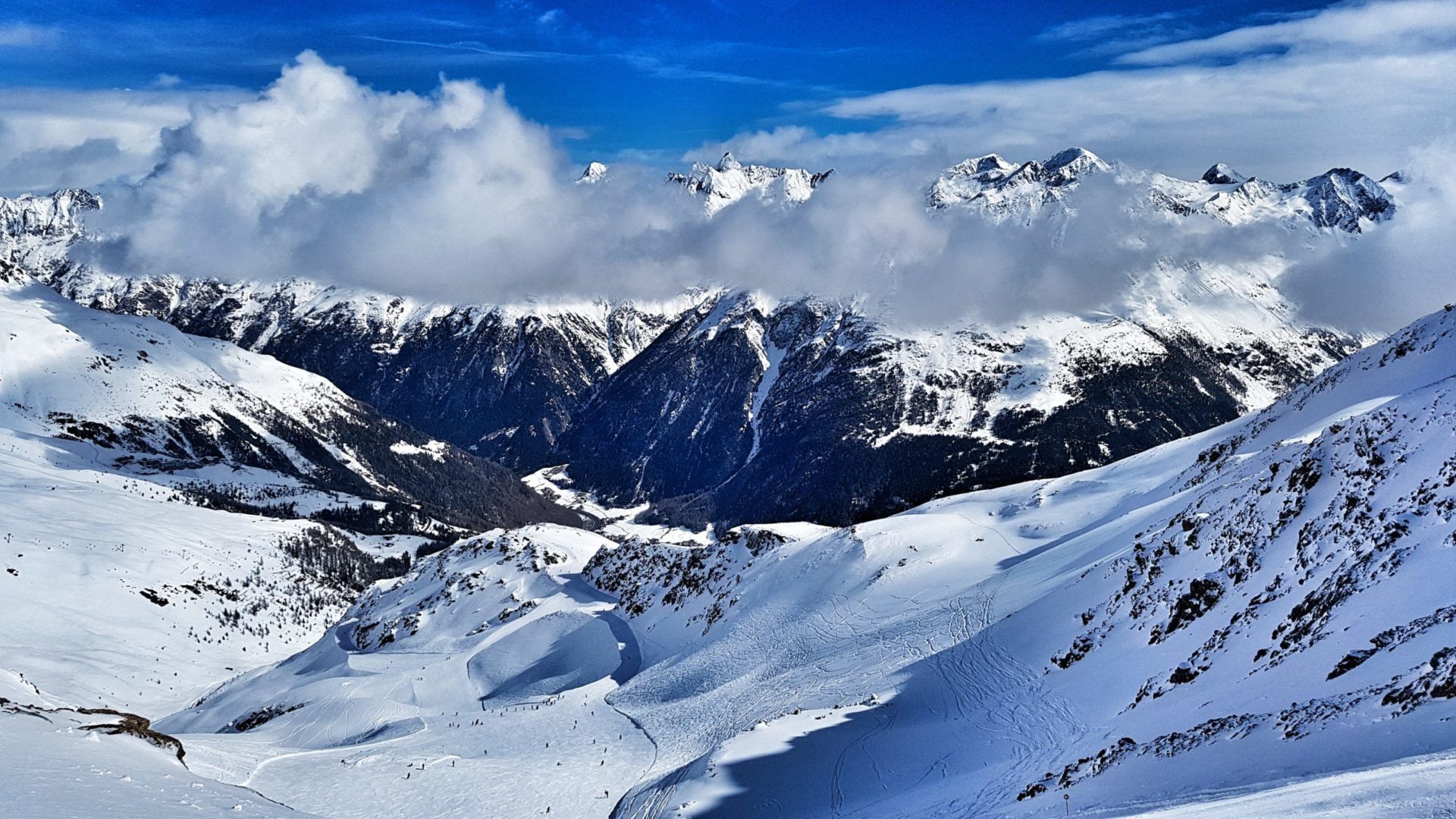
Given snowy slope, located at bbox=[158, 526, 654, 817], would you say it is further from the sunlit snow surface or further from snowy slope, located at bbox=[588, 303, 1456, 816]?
snowy slope, located at bbox=[588, 303, 1456, 816]

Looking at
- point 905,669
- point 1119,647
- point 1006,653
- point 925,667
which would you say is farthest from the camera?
point 905,669

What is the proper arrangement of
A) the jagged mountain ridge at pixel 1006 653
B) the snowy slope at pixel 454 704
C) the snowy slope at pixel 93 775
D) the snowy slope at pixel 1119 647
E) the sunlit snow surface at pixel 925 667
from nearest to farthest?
the snowy slope at pixel 93 775
the sunlit snow surface at pixel 925 667
the snowy slope at pixel 1119 647
the jagged mountain ridge at pixel 1006 653
the snowy slope at pixel 454 704

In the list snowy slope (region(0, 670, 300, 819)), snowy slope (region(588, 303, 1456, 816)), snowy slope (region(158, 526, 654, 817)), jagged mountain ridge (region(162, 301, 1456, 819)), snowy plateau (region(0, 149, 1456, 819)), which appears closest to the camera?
snowy slope (region(0, 670, 300, 819))

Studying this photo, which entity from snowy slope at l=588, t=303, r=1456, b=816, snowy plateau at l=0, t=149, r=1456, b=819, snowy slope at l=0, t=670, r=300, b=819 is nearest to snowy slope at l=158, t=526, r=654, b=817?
snowy plateau at l=0, t=149, r=1456, b=819

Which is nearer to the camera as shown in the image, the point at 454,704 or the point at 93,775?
the point at 93,775

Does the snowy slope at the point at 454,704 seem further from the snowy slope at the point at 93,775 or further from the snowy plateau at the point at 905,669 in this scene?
the snowy slope at the point at 93,775

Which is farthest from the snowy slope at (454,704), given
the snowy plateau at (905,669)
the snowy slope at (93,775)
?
the snowy slope at (93,775)

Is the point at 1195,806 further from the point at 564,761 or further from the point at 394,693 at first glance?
the point at 394,693

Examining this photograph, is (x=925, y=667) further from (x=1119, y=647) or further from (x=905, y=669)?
(x=1119, y=647)

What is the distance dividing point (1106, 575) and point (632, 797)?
901 inches

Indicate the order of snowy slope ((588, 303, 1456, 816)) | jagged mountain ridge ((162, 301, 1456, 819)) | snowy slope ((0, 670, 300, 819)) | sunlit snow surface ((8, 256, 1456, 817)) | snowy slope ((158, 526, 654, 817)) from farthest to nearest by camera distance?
snowy slope ((158, 526, 654, 817)), jagged mountain ridge ((162, 301, 1456, 819)), snowy slope ((588, 303, 1456, 816)), sunlit snow surface ((8, 256, 1456, 817)), snowy slope ((0, 670, 300, 819))

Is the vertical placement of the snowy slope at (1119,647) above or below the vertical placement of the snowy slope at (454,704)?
above

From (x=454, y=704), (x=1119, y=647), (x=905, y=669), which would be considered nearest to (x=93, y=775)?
(x=1119, y=647)

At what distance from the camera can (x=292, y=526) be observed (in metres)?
186
